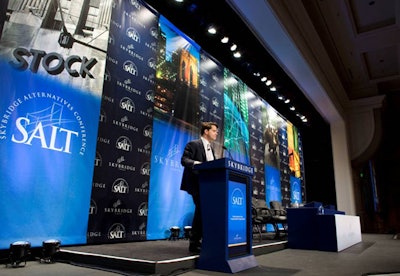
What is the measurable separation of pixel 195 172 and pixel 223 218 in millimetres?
578

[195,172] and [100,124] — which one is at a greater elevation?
[100,124]

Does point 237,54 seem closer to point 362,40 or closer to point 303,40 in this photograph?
point 303,40

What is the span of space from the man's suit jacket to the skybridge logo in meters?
1.37

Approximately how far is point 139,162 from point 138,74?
1.28 m

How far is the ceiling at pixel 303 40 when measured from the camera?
526 cm

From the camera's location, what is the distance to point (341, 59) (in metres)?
8.48

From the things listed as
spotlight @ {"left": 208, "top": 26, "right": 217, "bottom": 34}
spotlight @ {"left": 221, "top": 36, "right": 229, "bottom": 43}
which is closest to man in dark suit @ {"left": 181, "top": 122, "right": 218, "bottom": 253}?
spotlight @ {"left": 208, "top": 26, "right": 217, "bottom": 34}

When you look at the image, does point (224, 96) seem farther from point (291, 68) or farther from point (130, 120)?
point (130, 120)

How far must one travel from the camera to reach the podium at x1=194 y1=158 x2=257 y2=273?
251 cm

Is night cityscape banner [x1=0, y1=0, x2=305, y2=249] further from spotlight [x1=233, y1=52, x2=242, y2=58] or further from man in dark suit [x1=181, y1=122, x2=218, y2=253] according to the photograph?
spotlight [x1=233, y1=52, x2=242, y2=58]

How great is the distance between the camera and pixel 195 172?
2.94 meters

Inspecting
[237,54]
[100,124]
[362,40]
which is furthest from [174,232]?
[362,40]

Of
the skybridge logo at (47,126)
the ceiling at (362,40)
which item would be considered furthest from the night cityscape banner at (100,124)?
the ceiling at (362,40)

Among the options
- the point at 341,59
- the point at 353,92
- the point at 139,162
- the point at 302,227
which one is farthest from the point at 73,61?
the point at 353,92
